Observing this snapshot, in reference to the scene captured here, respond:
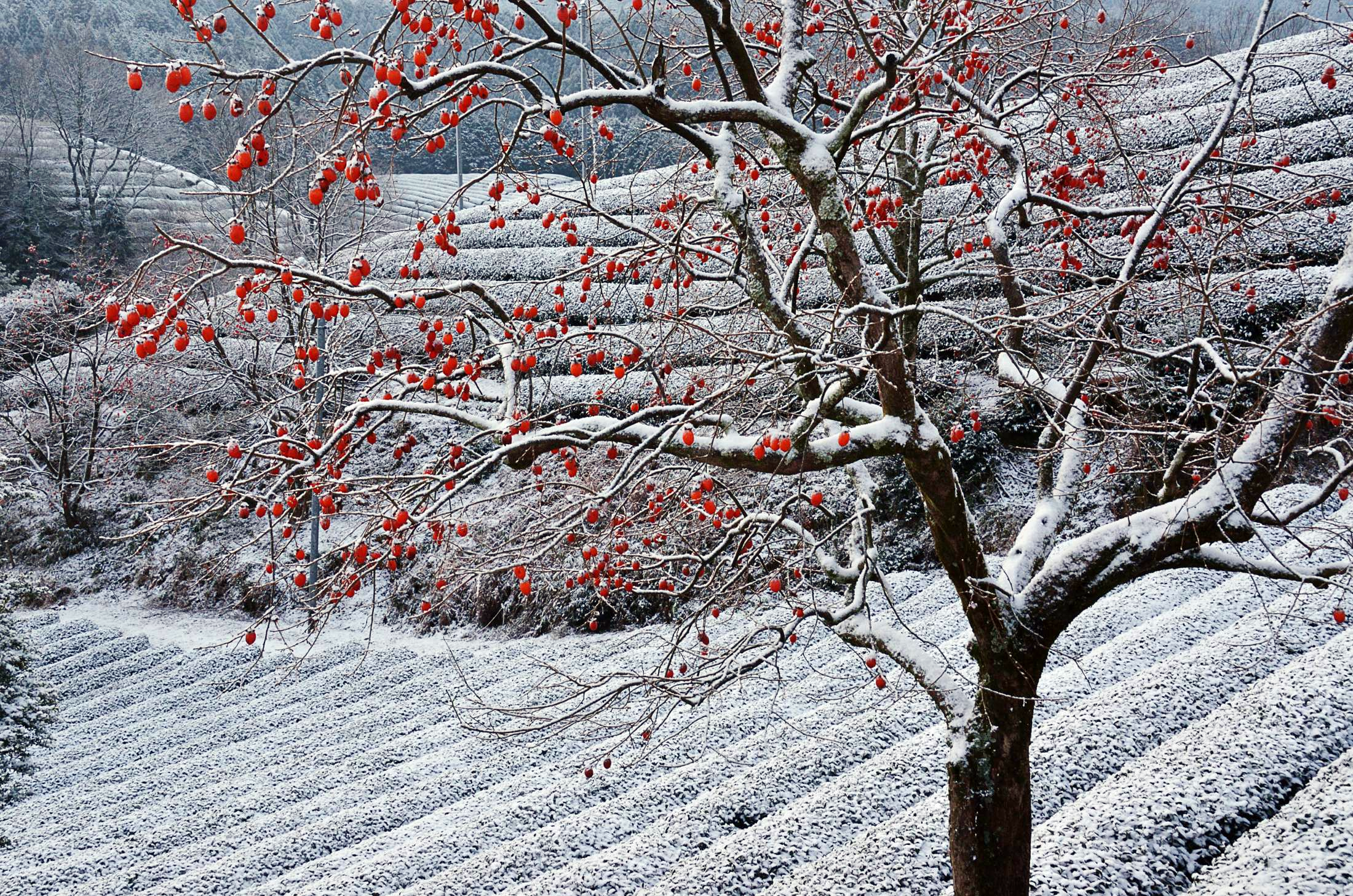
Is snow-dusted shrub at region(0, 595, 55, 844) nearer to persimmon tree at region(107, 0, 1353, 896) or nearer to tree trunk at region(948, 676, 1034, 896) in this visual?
persimmon tree at region(107, 0, 1353, 896)

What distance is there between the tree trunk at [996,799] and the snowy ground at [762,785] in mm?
680

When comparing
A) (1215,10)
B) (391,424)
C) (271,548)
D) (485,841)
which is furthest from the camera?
(1215,10)

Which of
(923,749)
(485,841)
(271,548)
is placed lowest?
(485,841)

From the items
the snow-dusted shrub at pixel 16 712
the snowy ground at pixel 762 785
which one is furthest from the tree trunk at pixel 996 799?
the snow-dusted shrub at pixel 16 712

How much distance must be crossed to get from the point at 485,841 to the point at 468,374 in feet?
13.9

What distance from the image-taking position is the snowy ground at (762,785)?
4.89 m


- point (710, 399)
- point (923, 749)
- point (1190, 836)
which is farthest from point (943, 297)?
point (710, 399)

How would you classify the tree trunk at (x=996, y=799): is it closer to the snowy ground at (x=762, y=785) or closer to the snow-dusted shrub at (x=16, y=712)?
the snowy ground at (x=762, y=785)

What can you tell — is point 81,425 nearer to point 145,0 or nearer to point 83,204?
point 83,204

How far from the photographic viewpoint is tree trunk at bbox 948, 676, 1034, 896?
400cm

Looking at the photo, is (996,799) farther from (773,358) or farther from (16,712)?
(16,712)

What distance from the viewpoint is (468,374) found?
11.2 feet

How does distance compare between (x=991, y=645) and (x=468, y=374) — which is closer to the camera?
(x=468, y=374)

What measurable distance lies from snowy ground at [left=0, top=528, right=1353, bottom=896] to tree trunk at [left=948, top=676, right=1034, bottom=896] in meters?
0.68
